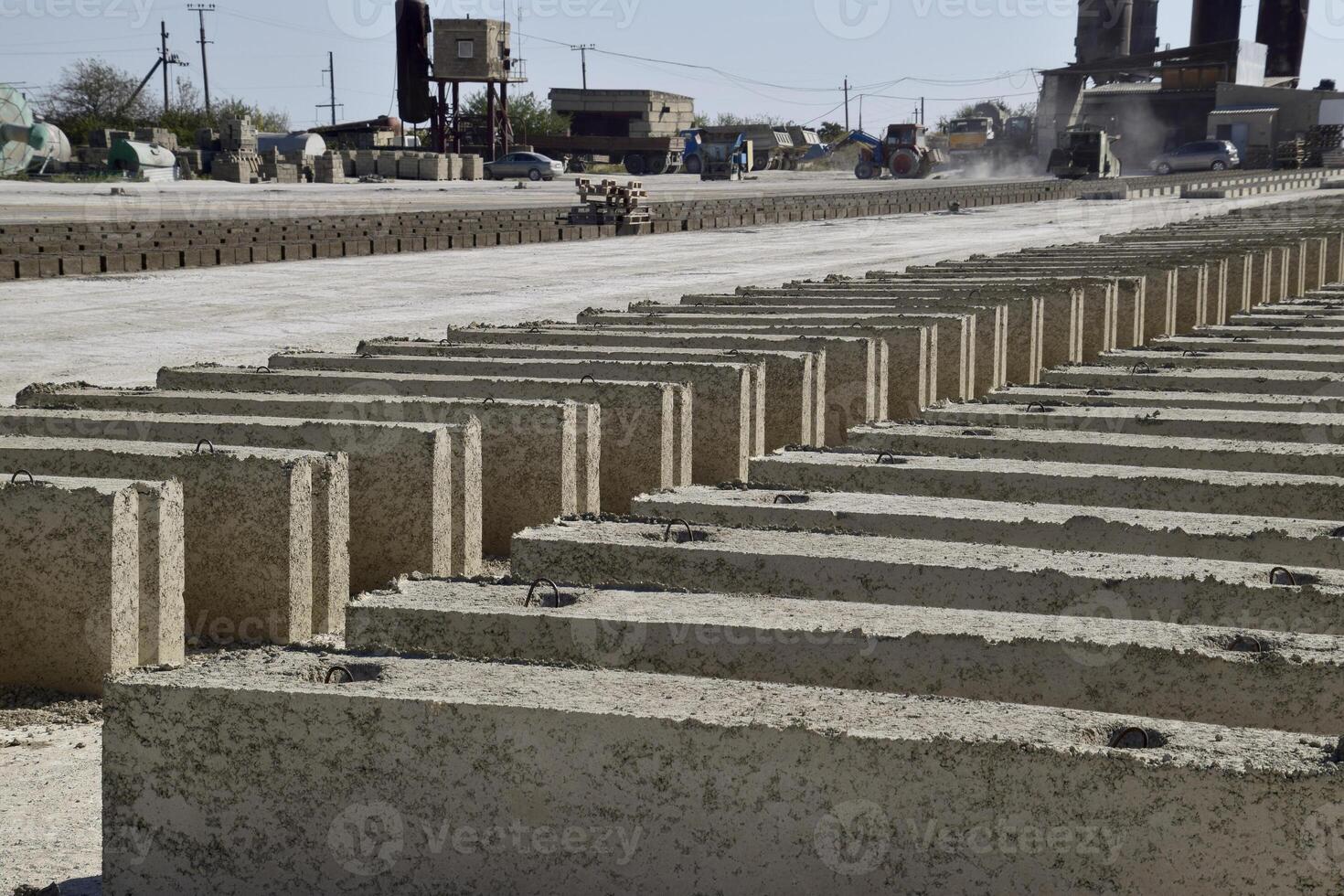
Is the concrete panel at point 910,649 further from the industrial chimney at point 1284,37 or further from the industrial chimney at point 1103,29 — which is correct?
the industrial chimney at point 1103,29

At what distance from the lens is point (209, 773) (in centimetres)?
299

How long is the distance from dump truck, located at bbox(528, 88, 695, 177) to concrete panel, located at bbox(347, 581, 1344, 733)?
7241cm

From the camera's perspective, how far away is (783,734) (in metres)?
2.76

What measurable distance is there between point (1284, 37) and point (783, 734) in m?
104

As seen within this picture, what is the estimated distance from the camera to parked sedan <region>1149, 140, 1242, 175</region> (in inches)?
2458


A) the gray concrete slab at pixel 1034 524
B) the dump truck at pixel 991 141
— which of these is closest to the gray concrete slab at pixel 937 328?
the gray concrete slab at pixel 1034 524

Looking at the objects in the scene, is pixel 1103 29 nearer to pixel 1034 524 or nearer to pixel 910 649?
pixel 1034 524

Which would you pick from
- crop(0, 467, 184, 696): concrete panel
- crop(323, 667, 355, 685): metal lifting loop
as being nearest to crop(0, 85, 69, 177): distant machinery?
crop(0, 467, 184, 696): concrete panel

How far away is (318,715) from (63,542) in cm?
177

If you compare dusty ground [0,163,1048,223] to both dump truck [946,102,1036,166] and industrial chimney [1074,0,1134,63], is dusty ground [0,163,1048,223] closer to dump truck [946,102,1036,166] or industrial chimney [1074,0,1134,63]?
dump truck [946,102,1036,166]

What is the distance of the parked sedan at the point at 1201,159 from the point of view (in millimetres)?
62438
